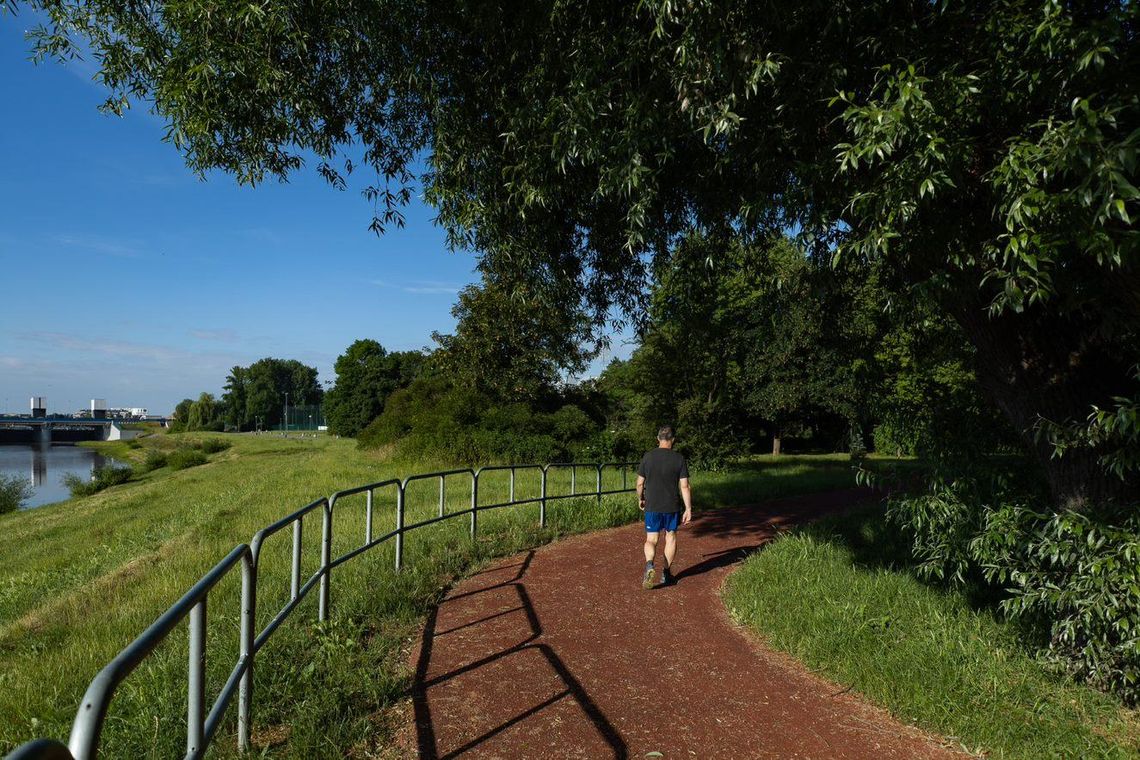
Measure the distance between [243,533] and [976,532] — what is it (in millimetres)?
11755

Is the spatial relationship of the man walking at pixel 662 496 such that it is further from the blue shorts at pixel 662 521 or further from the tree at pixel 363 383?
the tree at pixel 363 383

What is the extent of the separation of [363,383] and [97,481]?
44924mm

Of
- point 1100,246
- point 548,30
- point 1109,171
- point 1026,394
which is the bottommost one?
point 1026,394

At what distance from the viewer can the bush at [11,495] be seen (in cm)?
2941

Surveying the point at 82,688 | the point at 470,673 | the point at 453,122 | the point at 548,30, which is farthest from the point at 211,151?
the point at 470,673

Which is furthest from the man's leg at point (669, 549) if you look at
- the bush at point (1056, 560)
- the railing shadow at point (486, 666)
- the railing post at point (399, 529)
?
the railing post at point (399, 529)

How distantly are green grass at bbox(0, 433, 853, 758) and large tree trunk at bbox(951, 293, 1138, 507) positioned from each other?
16.7ft

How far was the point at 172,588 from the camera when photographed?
27.9ft

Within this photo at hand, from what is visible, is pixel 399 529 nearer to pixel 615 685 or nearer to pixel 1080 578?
pixel 615 685

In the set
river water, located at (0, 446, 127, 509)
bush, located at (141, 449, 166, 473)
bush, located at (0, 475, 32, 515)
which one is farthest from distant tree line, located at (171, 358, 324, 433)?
bush, located at (0, 475, 32, 515)

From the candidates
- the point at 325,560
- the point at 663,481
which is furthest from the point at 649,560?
the point at 325,560

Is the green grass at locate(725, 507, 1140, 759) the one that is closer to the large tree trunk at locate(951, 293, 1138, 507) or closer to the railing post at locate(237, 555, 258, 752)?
the large tree trunk at locate(951, 293, 1138, 507)

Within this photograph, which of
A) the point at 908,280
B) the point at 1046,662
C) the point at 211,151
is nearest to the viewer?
the point at 1046,662

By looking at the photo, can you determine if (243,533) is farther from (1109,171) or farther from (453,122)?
(1109,171)
